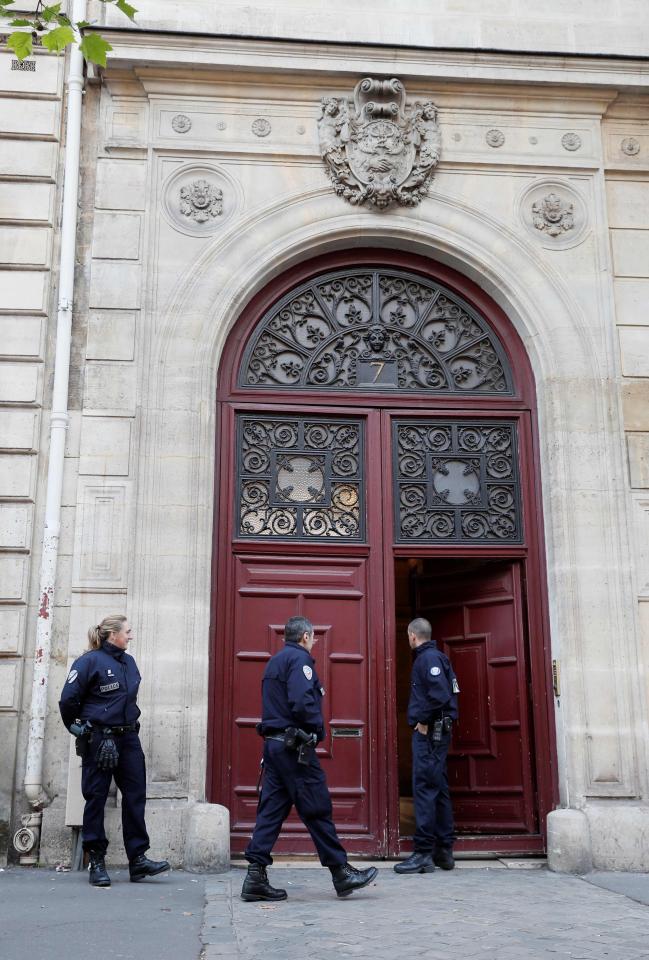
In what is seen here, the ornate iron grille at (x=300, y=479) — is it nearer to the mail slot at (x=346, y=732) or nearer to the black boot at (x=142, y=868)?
the mail slot at (x=346, y=732)

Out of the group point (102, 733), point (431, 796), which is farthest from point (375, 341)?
point (102, 733)

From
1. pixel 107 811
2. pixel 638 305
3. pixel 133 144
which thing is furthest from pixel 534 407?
pixel 107 811

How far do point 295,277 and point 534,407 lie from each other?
2.69m

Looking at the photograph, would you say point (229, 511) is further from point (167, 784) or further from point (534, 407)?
point (534, 407)

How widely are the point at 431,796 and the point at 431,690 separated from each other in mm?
842

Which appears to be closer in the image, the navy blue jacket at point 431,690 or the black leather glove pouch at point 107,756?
the black leather glove pouch at point 107,756

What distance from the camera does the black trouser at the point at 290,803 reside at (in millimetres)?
6664

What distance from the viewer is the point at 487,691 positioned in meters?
9.60

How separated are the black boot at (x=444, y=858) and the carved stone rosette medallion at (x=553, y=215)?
5.86m

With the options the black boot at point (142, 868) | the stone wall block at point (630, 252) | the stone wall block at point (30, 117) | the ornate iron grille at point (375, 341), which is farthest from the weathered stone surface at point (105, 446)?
the stone wall block at point (630, 252)

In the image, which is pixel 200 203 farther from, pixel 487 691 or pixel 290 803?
pixel 290 803

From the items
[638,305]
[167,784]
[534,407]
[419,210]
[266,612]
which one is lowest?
[167,784]

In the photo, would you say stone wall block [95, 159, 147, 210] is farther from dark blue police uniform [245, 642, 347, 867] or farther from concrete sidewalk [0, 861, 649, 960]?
concrete sidewalk [0, 861, 649, 960]

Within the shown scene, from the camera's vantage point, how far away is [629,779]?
8617mm
